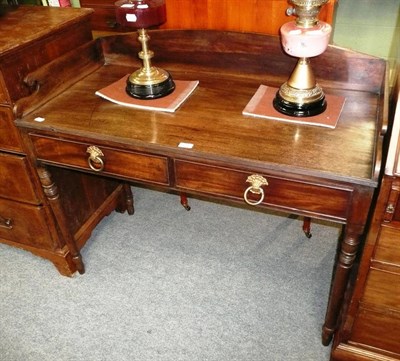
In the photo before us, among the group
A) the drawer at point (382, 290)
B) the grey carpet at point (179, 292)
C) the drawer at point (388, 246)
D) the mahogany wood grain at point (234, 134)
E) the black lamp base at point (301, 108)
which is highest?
the black lamp base at point (301, 108)

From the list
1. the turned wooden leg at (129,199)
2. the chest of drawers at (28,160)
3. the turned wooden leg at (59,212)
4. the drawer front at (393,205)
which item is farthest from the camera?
the turned wooden leg at (129,199)

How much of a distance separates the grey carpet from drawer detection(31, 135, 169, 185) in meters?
0.66

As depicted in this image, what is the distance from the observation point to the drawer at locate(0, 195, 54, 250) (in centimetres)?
168

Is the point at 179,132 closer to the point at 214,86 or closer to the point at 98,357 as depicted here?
the point at 214,86

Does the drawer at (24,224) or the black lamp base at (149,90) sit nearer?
the black lamp base at (149,90)

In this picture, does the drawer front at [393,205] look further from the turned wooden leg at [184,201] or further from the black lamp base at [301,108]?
the turned wooden leg at [184,201]

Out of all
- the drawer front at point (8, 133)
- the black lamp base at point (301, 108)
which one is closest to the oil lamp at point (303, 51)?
the black lamp base at point (301, 108)

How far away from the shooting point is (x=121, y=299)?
1.73 metres

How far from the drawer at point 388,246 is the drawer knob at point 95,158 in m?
0.86

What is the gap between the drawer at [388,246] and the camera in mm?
1066

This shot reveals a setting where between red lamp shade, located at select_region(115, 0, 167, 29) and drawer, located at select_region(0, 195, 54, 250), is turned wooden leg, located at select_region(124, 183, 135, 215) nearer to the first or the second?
drawer, located at select_region(0, 195, 54, 250)

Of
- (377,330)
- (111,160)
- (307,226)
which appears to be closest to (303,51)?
(111,160)

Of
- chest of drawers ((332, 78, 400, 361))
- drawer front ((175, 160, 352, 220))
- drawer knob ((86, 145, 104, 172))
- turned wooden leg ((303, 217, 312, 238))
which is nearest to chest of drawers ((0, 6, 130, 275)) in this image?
drawer knob ((86, 145, 104, 172))

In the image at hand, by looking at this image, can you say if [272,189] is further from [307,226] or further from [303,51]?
[307,226]
